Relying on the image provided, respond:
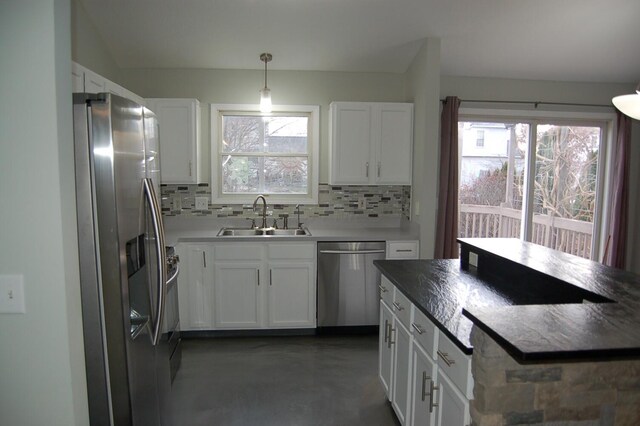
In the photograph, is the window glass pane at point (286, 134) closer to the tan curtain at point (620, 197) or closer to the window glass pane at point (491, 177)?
the window glass pane at point (491, 177)

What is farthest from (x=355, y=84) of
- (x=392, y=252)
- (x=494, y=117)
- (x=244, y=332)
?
(x=244, y=332)

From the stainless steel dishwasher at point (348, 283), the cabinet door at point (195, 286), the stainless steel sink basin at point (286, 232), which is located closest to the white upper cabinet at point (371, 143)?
the stainless steel sink basin at point (286, 232)

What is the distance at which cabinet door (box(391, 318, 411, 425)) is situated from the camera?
204 centimetres

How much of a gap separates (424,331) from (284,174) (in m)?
2.65

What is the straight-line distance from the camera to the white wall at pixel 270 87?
392 cm

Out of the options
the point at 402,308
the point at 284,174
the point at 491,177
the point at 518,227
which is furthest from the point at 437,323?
the point at 518,227

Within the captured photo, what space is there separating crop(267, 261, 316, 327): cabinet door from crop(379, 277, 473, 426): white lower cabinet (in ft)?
3.62

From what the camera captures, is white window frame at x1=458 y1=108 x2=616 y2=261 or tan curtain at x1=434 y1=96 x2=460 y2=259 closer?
tan curtain at x1=434 y1=96 x2=460 y2=259

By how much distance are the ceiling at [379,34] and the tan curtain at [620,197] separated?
554 mm

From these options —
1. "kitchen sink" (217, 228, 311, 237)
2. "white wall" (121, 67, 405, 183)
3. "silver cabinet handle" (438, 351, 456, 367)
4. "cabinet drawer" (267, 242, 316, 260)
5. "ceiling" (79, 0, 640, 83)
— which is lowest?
"silver cabinet handle" (438, 351, 456, 367)

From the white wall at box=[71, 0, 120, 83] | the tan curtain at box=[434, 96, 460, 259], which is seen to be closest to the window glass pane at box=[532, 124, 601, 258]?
the tan curtain at box=[434, 96, 460, 259]

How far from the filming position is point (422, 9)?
303cm

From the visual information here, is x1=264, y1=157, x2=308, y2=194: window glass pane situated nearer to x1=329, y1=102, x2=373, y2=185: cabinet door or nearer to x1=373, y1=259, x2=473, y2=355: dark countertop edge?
x1=329, y1=102, x2=373, y2=185: cabinet door

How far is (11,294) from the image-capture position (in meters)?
1.20
